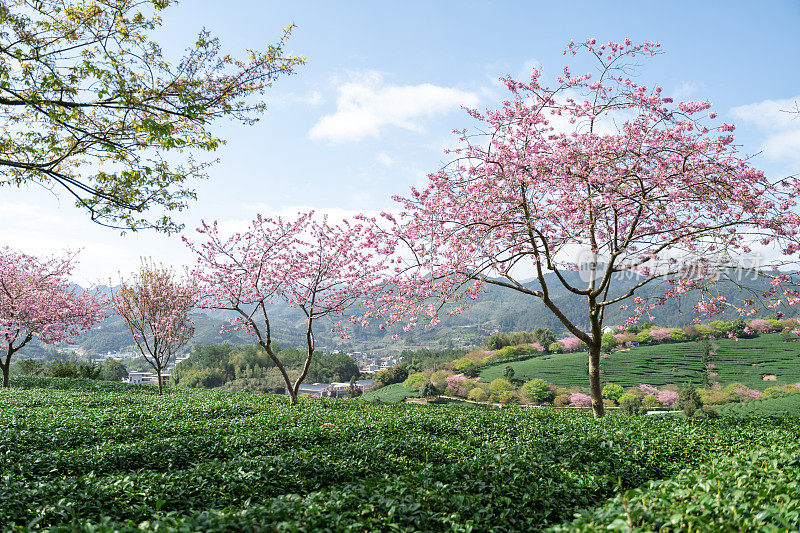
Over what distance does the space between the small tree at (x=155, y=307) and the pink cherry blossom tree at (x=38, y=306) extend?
16.2 feet

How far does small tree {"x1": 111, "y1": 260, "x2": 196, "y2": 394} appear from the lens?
75.0 ft

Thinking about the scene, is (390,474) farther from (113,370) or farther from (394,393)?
(113,370)

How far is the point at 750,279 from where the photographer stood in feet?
40.2

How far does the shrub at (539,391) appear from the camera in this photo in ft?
216

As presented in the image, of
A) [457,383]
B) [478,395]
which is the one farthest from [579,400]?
[457,383]

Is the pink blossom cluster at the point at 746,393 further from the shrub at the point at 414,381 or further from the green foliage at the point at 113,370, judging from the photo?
the green foliage at the point at 113,370

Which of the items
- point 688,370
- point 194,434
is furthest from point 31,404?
point 688,370

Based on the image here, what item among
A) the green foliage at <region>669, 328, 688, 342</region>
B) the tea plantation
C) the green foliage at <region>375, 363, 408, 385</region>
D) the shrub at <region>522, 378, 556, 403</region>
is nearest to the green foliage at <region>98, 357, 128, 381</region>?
the green foliage at <region>375, 363, 408, 385</region>

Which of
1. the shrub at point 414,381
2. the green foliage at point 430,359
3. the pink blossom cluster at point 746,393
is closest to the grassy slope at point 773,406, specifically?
the pink blossom cluster at point 746,393

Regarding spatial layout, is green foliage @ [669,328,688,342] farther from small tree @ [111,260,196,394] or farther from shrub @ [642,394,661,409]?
small tree @ [111,260,196,394]

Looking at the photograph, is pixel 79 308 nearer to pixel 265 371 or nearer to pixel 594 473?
pixel 594 473

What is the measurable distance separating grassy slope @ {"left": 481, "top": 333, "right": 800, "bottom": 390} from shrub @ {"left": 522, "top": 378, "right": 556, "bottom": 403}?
5.05 meters

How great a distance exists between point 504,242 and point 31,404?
48.7 ft

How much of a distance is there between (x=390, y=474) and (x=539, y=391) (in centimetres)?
6557
